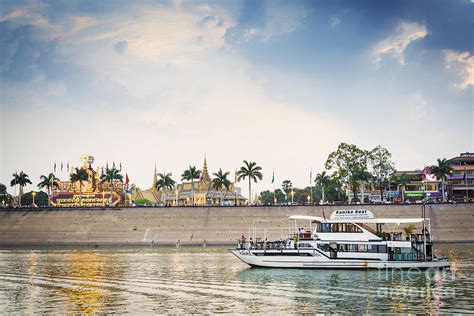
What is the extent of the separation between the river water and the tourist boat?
1677mm

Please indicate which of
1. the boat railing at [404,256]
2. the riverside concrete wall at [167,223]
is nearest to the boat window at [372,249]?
the boat railing at [404,256]

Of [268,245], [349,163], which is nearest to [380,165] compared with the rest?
[349,163]

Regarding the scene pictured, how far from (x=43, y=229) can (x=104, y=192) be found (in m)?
50.9

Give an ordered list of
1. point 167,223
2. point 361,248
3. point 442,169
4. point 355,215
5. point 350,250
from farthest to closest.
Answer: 1. point 442,169
2. point 167,223
3. point 355,215
4. point 361,248
5. point 350,250

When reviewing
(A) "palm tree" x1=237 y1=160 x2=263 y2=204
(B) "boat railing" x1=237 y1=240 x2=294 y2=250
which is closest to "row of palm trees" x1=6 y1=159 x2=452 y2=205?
(A) "palm tree" x1=237 y1=160 x2=263 y2=204

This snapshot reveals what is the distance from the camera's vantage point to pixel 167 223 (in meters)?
132

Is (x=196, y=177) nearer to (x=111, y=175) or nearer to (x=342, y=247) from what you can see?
(x=111, y=175)

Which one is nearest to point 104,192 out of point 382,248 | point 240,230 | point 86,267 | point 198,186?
point 198,186

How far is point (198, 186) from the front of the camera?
184625 mm

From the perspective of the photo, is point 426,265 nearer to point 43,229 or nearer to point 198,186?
point 43,229

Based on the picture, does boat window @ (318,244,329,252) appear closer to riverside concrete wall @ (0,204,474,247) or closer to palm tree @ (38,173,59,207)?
riverside concrete wall @ (0,204,474,247)

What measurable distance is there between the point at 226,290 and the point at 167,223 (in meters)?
88.7

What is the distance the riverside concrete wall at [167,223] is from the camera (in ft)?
414

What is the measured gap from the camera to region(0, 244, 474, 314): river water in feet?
121
